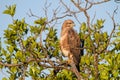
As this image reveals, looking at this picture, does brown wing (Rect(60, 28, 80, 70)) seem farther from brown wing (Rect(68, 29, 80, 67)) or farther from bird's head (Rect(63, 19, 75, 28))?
bird's head (Rect(63, 19, 75, 28))

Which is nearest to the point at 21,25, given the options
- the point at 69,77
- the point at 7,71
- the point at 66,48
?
the point at 7,71

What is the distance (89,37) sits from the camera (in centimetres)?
689

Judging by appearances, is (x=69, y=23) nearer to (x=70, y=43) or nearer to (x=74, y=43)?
(x=70, y=43)

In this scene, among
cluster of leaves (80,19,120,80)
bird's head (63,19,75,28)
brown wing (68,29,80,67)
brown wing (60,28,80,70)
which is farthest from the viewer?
bird's head (63,19,75,28)

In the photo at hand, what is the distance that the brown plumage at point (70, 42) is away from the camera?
9337mm

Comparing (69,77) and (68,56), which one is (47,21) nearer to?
(69,77)

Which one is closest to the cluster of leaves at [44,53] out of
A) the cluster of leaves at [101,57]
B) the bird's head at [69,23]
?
the cluster of leaves at [101,57]

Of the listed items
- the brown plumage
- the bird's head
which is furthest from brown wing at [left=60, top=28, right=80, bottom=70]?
the bird's head

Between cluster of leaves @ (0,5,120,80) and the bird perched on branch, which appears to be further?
the bird perched on branch

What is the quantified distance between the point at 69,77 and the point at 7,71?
4.31 feet

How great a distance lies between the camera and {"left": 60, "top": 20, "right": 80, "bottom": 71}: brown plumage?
934 centimetres

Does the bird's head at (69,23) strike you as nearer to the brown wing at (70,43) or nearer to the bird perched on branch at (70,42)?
the bird perched on branch at (70,42)

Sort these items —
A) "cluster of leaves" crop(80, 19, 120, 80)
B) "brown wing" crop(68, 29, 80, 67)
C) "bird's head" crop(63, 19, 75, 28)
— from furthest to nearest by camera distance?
"bird's head" crop(63, 19, 75, 28), "brown wing" crop(68, 29, 80, 67), "cluster of leaves" crop(80, 19, 120, 80)

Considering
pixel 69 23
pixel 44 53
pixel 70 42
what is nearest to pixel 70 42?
pixel 70 42
